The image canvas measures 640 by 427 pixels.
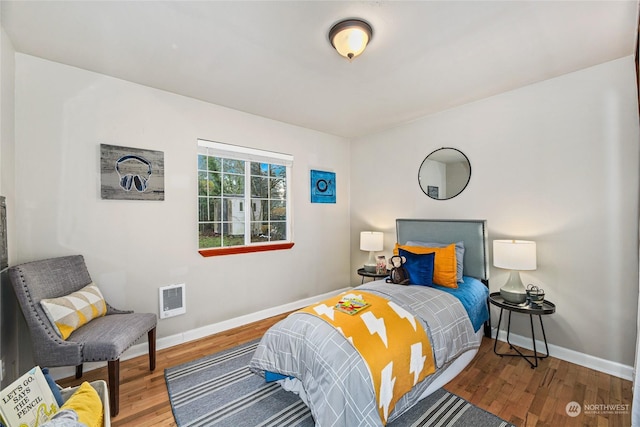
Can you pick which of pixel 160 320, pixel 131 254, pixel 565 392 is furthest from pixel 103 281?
pixel 565 392

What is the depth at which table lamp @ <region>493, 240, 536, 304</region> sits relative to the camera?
2.44 metres

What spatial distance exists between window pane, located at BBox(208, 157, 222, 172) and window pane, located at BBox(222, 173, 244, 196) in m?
0.12

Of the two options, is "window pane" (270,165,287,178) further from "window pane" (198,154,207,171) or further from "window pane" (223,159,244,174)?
"window pane" (198,154,207,171)

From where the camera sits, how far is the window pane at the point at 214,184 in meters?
3.18

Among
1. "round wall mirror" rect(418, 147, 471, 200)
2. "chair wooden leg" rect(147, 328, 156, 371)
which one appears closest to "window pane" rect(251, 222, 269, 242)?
"chair wooden leg" rect(147, 328, 156, 371)

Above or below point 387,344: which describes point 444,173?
above

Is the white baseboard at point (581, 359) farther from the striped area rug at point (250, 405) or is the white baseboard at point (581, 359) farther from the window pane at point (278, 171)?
the window pane at point (278, 171)

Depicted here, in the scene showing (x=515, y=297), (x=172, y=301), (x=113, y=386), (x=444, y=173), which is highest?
(x=444, y=173)

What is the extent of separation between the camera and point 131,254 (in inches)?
103

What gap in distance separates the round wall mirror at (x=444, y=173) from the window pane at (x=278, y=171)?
1805 millimetres

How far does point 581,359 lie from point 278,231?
3.34m

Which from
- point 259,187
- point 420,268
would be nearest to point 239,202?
point 259,187

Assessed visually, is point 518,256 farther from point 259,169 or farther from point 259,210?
point 259,169

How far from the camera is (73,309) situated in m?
1.95
